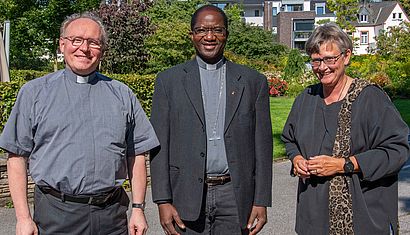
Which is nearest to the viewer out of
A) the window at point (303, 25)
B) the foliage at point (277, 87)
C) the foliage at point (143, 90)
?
the foliage at point (143, 90)

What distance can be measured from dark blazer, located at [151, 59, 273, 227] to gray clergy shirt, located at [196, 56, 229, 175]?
4cm

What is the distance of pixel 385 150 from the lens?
3803 mm

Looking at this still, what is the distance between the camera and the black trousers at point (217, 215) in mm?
4176

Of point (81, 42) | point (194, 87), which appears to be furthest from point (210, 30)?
point (81, 42)

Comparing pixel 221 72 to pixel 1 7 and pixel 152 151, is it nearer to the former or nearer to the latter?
Result: pixel 152 151

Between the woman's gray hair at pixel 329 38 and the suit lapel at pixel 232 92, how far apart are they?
0.55 m

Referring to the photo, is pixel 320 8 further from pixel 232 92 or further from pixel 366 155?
pixel 366 155

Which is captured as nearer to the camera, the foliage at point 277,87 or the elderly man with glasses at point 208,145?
the elderly man with glasses at point 208,145

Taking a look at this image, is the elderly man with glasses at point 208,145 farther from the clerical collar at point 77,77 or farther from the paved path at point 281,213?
the paved path at point 281,213

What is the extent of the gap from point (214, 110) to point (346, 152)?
2.96 ft

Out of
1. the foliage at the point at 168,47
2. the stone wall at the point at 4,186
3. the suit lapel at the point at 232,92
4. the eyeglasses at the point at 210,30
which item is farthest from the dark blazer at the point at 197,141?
the foliage at the point at 168,47

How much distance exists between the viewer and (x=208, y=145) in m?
4.15

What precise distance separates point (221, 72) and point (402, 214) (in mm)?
5228

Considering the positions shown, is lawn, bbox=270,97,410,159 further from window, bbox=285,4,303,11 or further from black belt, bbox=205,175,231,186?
window, bbox=285,4,303,11
